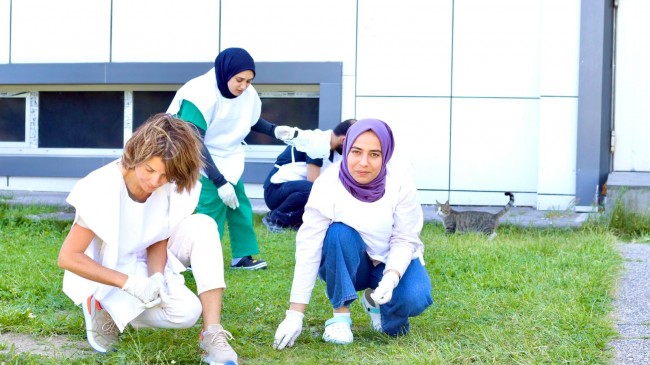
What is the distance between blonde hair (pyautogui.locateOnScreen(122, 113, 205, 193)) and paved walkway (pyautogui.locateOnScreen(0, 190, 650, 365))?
5.57 feet

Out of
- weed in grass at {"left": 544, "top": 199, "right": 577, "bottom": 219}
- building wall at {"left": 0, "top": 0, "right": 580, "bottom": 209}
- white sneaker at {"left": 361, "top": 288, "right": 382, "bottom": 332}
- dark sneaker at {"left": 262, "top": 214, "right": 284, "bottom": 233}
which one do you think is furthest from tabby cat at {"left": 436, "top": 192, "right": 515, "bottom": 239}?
white sneaker at {"left": 361, "top": 288, "right": 382, "bottom": 332}

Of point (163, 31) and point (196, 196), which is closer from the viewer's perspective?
point (196, 196)

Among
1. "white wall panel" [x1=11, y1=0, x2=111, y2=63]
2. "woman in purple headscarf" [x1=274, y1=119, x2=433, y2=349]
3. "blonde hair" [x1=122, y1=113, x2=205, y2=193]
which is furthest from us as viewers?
"white wall panel" [x1=11, y1=0, x2=111, y2=63]

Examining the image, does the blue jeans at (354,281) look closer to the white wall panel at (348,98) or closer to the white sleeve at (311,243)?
the white sleeve at (311,243)

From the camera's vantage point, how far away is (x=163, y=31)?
862cm

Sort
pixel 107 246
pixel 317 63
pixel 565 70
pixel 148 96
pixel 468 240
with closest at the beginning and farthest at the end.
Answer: pixel 107 246 < pixel 468 240 < pixel 565 70 < pixel 317 63 < pixel 148 96

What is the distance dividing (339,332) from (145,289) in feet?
2.78

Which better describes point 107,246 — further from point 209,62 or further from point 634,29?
point 634,29

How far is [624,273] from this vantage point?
5090 millimetres

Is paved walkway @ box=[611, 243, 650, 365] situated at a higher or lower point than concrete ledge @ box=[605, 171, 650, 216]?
lower

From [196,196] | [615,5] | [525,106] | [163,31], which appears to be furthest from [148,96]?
[196,196]

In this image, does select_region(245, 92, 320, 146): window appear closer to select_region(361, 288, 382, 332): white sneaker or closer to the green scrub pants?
the green scrub pants

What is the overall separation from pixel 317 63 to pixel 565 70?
212 centimetres

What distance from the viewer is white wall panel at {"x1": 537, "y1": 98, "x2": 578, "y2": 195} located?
787cm
